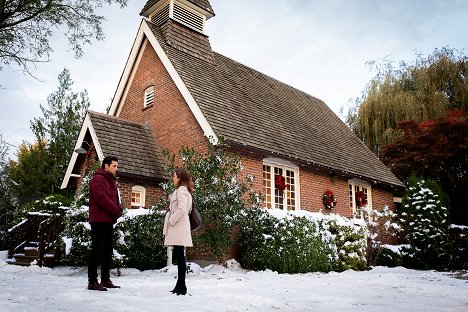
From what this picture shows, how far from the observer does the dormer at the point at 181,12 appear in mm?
15445

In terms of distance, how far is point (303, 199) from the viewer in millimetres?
13914

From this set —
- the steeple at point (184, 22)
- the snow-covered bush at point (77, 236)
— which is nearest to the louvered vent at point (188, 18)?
the steeple at point (184, 22)

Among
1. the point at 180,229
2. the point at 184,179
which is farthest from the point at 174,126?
the point at 180,229

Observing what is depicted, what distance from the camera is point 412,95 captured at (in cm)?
2166

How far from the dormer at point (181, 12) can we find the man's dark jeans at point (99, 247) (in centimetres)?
1139

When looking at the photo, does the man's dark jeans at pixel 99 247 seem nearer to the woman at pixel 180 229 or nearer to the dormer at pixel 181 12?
the woman at pixel 180 229

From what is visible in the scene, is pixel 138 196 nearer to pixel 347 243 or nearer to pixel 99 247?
pixel 347 243

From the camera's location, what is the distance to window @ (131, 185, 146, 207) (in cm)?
1210

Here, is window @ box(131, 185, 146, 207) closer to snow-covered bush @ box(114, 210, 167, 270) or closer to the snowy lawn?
snow-covered bush @ box(114, 210, 167, 270)

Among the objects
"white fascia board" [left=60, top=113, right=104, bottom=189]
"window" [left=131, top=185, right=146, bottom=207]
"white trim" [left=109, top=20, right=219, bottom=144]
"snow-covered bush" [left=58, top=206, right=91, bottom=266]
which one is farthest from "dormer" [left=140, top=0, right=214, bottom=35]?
"snow-covered bush" [left=58, top=206, right=91, bottom=266]

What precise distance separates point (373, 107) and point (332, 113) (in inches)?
96.7

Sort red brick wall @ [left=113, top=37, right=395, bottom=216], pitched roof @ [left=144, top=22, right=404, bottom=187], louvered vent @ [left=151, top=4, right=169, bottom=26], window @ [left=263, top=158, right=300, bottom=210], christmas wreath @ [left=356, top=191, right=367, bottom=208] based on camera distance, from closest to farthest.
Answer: red brick wall @ [left=113, top=37, right=395, bottom=216] → pitched roof @ [left=144, top=22, right=404, bottom=187] → window @ [left=263, top=158, right=300, bottom=210] → louvered vent @ [left=151, top=4, right=169, bottom=26] → christmas wreath @ [left=356, top=191, right=367, bottom=208]

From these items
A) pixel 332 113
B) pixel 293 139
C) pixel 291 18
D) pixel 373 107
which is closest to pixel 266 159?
pixel 293 139

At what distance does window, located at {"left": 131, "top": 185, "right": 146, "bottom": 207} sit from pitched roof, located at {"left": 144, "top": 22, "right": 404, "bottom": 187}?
314cm
